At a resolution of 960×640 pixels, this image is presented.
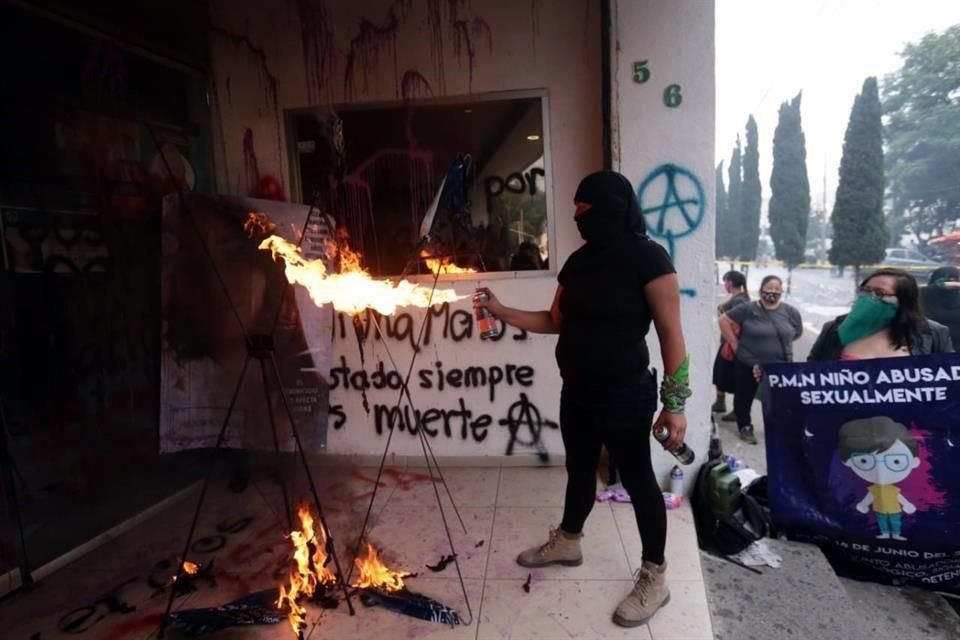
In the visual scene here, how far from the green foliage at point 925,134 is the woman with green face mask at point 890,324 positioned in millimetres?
10144

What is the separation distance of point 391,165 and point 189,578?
3.09 m

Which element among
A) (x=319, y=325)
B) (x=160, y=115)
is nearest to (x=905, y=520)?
(x=319, y=325)

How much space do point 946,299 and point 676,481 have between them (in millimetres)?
3177

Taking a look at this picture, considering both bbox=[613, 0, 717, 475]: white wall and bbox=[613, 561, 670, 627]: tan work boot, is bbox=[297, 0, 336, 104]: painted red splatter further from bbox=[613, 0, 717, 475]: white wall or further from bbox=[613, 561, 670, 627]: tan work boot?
bbox=[613, 561, 670, 627]: tan work boot

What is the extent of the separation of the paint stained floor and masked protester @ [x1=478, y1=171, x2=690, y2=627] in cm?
29

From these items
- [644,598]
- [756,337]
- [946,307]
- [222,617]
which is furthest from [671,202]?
[222,617]

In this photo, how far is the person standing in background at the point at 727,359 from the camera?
5777mm

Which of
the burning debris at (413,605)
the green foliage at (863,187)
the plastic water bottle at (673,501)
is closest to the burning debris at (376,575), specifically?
the burning debris at (413,605)

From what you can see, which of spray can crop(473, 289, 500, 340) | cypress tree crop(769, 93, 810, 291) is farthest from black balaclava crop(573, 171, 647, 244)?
cypress tree crop(769, 93, 810, 291)

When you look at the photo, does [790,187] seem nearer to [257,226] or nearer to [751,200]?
[751,200]

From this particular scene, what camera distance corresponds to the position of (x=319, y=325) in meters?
3.78

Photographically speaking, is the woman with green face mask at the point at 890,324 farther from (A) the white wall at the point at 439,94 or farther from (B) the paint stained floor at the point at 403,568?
(A) the white wall at the point at 439,94

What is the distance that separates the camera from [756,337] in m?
5.27

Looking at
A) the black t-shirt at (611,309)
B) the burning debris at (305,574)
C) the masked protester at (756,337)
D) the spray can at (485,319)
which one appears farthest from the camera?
the masked protester at (756,337)
